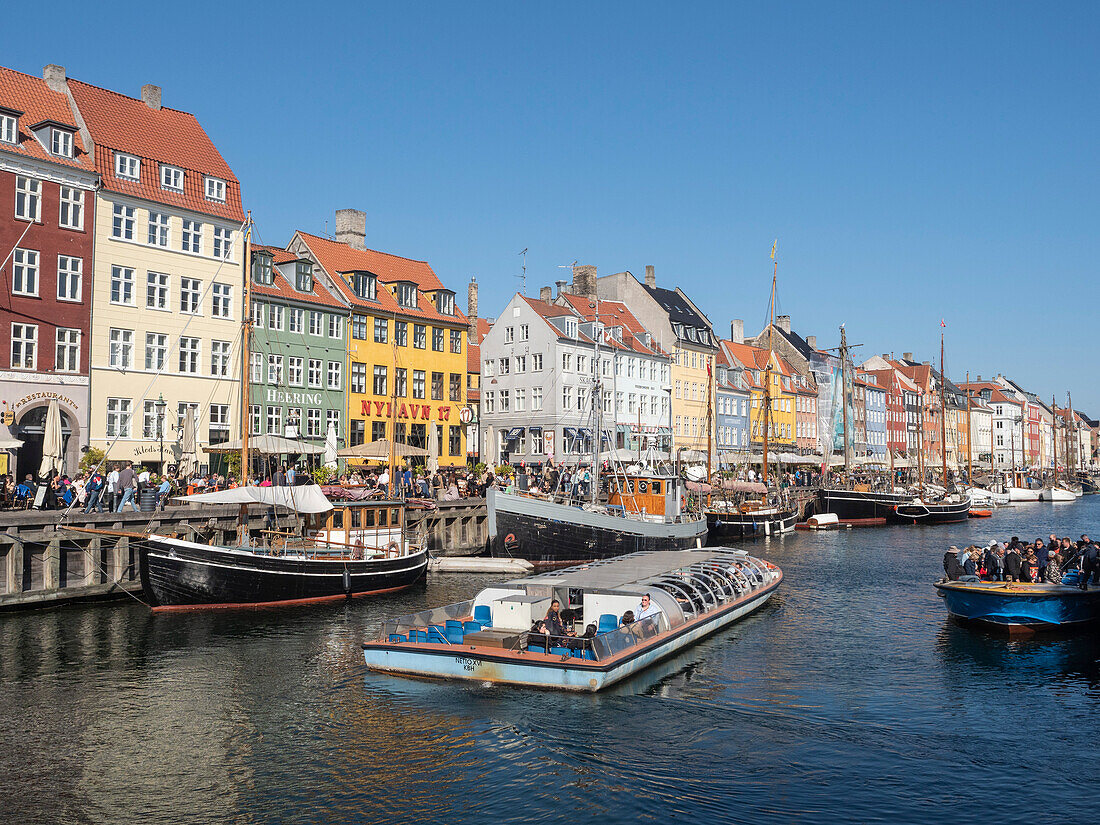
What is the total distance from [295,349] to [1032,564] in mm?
41359

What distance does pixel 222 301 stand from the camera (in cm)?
5347

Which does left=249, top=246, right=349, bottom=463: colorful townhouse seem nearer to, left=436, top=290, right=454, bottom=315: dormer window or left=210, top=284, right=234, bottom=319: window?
left=210, top=284, right=234, bottom=319: window

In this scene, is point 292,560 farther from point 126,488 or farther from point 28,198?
point 28,198

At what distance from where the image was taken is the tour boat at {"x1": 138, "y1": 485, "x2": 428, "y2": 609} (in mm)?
30188

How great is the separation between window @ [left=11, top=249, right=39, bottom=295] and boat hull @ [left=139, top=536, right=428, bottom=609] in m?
19.9

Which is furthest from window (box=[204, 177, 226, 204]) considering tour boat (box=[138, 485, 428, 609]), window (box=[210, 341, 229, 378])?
tour boat (box=[138, 485, 428, 609])

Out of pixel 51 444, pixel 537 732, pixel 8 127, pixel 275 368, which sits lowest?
pixel 537 732

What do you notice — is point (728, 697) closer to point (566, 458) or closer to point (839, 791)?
point (839, 791)

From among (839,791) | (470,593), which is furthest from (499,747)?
(470,593)

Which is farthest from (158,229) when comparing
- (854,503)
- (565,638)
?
(854,503)

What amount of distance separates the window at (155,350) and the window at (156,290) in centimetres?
147

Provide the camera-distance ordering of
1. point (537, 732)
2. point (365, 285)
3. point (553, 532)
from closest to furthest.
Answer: point (537, 732) < point (553, 532) < point (365, 285)

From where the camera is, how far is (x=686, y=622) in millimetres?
25703

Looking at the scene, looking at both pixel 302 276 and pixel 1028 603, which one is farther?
pixel 302 276
